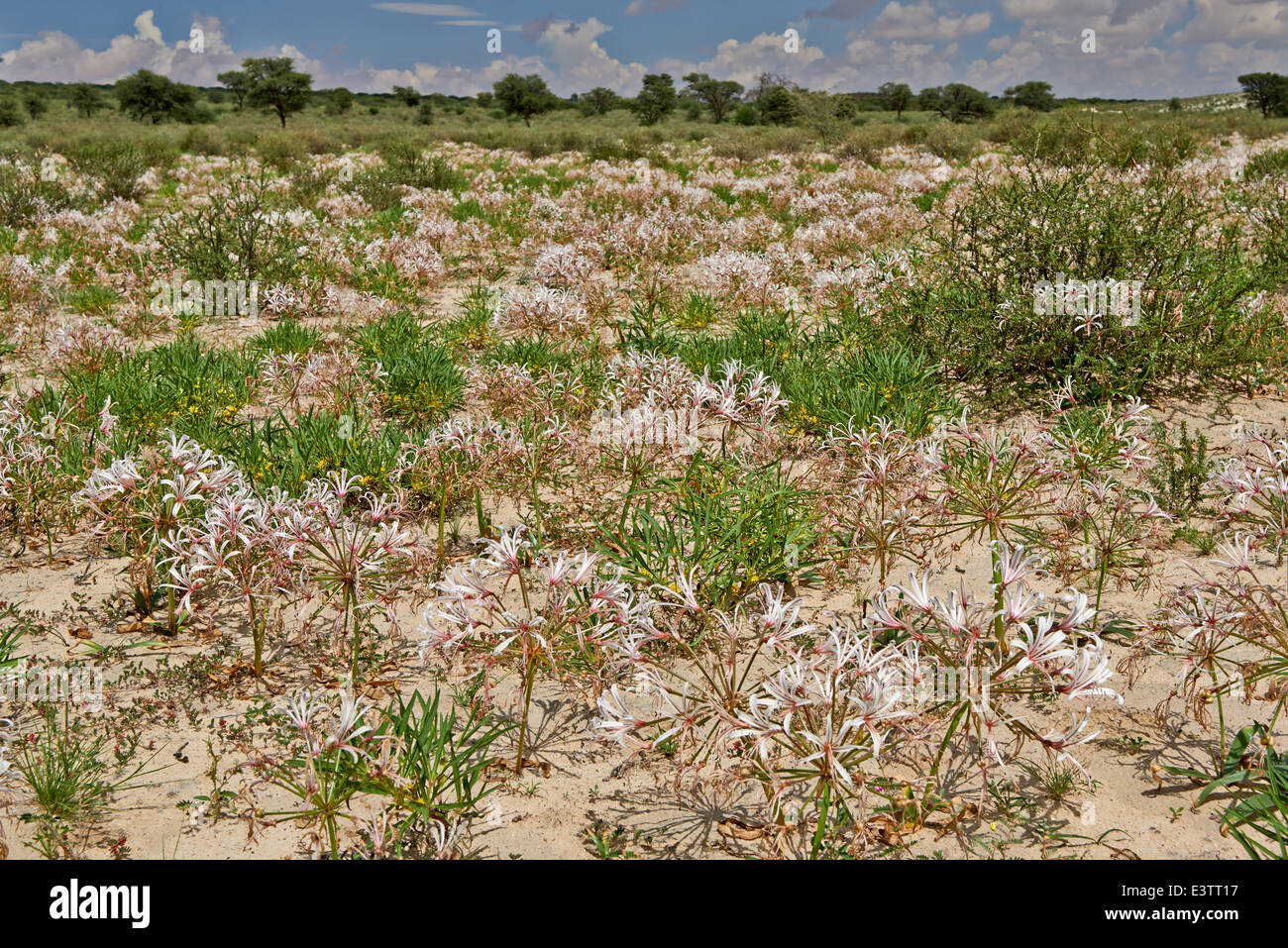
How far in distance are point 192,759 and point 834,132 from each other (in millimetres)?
35350

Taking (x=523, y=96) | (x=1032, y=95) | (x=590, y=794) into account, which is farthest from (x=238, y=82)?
(x=590, y=794)

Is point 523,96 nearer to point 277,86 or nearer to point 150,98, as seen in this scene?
point 277,86

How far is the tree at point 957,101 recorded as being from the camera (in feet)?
216

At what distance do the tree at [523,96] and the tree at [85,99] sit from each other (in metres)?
31.0

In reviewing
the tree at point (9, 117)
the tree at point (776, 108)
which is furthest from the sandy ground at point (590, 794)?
the tree at point (9, 117)

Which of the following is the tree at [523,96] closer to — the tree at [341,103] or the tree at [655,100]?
the tree at [655,100]

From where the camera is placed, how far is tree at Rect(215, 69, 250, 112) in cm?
6794

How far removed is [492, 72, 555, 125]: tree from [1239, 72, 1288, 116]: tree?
5111 cm

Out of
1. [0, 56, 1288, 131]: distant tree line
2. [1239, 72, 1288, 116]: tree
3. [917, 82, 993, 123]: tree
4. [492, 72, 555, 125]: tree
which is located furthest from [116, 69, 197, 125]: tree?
[1239, 72, 1288, 116]: tree

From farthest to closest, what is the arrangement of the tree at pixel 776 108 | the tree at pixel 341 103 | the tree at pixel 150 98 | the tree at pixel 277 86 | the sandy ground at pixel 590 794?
the tree at pixel 341 103 → the tree at pixel 277 86 → the tree at pixel 150 98 → the tree at pixel 776 108 → the sandy ground at pixel 590 794

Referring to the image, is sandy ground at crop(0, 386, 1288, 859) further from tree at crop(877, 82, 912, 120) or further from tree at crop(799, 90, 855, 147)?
tree at crop(877, 82, 912, 120)

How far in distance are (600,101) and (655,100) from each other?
20.2 meters

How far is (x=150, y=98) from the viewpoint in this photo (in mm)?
58312
